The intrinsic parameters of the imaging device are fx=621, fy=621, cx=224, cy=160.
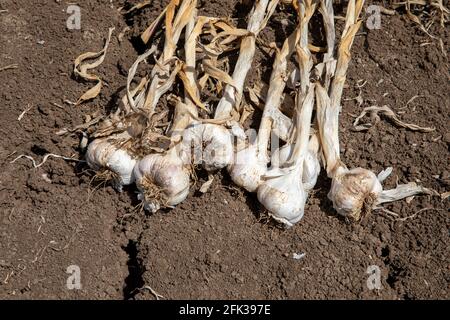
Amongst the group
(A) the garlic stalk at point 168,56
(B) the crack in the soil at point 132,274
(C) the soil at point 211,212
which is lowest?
(B) the crack in the soil at point 132,274

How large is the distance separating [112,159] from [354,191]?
0.83 meters

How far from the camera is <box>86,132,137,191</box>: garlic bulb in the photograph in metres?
2.15

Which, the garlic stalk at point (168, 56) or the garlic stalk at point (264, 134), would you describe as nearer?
the garlic stalk at point (264, 134)

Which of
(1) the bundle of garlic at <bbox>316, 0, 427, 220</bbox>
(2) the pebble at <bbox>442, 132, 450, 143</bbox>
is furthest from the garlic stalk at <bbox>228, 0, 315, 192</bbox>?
(2) the pebble at <bbox>442, 132, 450, 143</bbox>

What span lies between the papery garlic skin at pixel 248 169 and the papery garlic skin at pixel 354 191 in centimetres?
26

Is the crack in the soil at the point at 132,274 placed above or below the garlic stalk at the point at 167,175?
below

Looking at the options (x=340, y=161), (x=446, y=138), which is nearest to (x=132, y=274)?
(x=340, y=161)

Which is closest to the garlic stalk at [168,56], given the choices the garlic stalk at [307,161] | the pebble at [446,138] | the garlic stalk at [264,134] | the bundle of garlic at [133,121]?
the bundle of garlic at [133,121]

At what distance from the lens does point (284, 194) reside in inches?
81.6

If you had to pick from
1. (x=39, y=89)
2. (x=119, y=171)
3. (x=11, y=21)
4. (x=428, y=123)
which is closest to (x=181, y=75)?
(x=119, y=171)

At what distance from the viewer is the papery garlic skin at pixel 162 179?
6.83 feet

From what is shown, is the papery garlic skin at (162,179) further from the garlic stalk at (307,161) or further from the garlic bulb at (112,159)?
the garlic stalk at (307,161)

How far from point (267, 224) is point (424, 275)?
0.56 m

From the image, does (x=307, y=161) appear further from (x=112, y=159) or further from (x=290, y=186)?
Result: (x=112, y=159)
